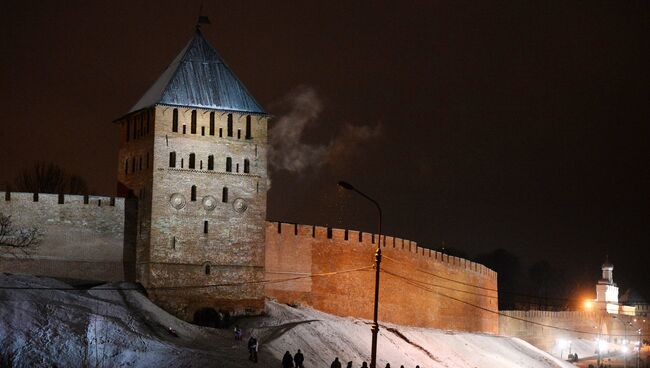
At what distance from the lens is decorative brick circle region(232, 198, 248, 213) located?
42250 millimetres

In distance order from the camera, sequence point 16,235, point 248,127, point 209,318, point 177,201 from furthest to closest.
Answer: point 248,127 < point 177,201 < point 209,318 < point 16,235

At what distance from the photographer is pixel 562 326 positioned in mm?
74625

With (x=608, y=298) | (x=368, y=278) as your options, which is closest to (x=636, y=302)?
(x=608, y=298)

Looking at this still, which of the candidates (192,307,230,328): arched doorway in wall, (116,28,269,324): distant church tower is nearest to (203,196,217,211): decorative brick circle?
(116,28,269,324): distant church tower

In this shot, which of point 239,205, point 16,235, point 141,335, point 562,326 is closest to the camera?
point 141,335

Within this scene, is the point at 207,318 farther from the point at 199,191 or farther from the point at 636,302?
the point at 636,302

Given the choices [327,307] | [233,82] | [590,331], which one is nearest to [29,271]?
[233,82]

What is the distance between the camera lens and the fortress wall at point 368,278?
4638cm

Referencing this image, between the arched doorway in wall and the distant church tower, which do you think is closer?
the arched doorway in wall

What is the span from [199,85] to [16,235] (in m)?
7.68

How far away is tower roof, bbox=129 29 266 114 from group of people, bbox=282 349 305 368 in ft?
31.5

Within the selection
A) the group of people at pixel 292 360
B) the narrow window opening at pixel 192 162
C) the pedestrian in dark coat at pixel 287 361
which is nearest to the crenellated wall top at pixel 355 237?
the narrow window opening at pixel 192 162

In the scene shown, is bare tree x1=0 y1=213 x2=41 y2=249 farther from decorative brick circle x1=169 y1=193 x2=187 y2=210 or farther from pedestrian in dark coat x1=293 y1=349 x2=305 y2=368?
pedestrian in dark coat x1=293 y1=349 x2=305 y2=368

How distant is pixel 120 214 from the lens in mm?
41375
